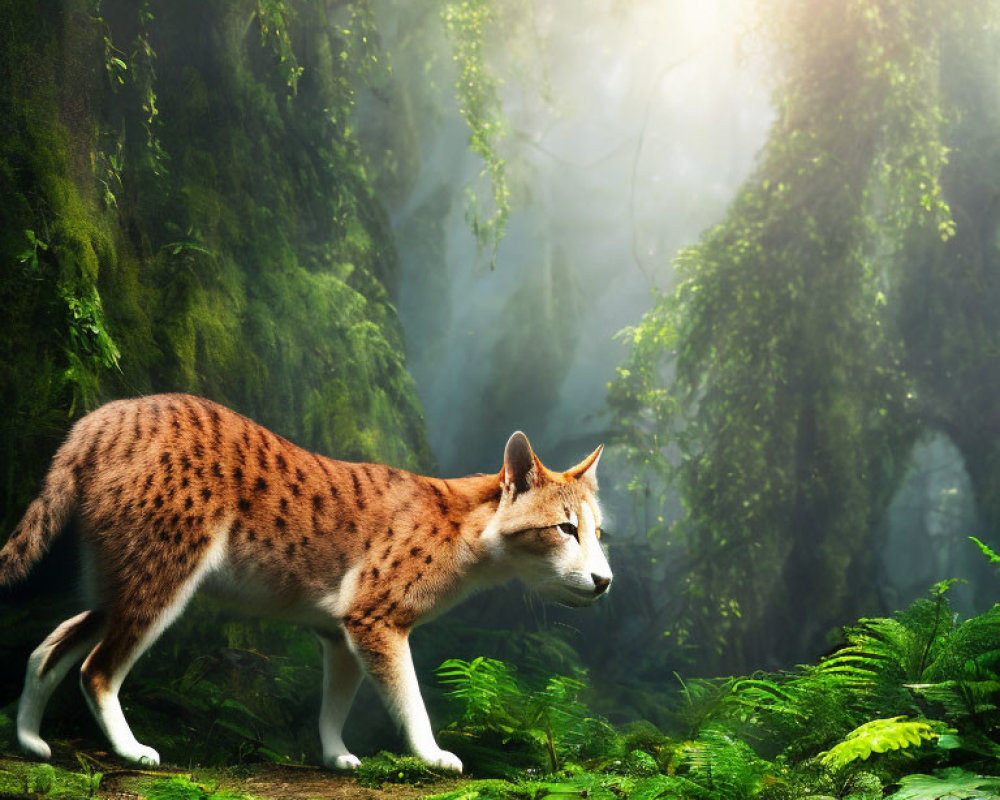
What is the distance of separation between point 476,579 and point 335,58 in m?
4.47

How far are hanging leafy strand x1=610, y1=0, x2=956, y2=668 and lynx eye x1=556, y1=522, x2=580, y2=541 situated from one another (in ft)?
17.5

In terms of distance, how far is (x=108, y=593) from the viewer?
269cm

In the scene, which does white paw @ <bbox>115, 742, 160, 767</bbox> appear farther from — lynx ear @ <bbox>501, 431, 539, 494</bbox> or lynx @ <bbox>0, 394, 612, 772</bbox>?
lynx ear @ <bbox>501, 431, 539, 494</bbox>

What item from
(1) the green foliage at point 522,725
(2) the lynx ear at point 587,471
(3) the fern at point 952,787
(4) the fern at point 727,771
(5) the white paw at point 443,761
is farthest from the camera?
(2) the lynx ear at point 587,471

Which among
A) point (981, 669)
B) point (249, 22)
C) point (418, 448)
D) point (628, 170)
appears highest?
point (628, 170)

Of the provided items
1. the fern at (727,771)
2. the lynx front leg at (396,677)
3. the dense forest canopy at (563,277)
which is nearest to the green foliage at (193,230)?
the dense forest canopy at (563,277)

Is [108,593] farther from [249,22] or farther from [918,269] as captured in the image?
[918,269]

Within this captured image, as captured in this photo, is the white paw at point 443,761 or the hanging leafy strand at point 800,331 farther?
the hanging leafy strand at point 800,331

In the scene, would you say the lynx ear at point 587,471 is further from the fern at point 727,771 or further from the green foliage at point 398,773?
the fern at point 727,771

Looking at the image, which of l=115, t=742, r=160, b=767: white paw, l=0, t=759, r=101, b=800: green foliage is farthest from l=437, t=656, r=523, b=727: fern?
l=0, t=759, r=101, b=800: green foliage

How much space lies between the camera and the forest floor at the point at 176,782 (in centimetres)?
196

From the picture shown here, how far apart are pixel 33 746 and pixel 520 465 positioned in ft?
6.37

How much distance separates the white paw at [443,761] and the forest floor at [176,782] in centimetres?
4

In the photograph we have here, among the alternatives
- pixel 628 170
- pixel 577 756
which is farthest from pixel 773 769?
pixel 628 170
